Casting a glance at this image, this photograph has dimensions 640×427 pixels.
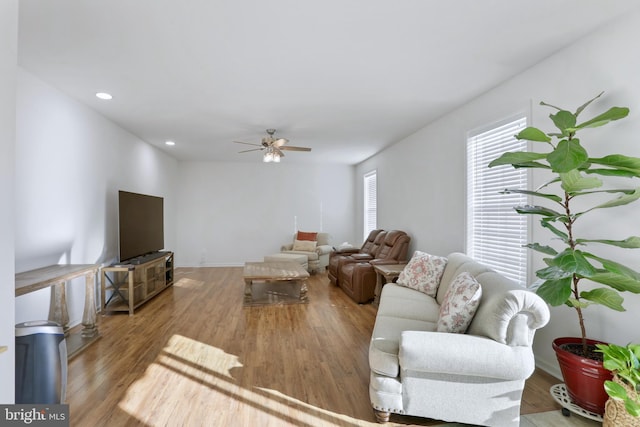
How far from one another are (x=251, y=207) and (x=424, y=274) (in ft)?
17.6

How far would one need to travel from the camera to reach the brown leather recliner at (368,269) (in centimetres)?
473

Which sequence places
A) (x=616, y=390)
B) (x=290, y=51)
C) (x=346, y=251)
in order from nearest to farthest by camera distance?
(x=616, y=390), (x=290, y=51), (x=346, y=251)

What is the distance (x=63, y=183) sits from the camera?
344 cm

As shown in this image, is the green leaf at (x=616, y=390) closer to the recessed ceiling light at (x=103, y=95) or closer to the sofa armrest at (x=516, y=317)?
the sofa armrest at (x=516, y=317)

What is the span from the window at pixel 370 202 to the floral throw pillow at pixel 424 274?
A: 3.13 metres

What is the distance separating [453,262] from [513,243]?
22.4 inches

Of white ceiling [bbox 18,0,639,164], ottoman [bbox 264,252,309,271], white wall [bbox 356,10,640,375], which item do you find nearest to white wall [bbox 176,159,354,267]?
ottoman [bbox 264,252,309,271]

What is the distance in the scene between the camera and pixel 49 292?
3.25 meters

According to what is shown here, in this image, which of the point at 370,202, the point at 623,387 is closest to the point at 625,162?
the point at 623,387

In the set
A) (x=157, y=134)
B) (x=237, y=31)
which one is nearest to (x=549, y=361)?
(x=237, y=31)

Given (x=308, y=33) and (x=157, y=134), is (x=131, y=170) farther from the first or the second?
(x=308, y=33)

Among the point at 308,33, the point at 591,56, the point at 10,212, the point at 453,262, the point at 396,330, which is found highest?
the point at 308,33

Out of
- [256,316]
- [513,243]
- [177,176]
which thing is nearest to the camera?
[513,243]

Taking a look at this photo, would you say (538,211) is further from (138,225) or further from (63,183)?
(138,225)
